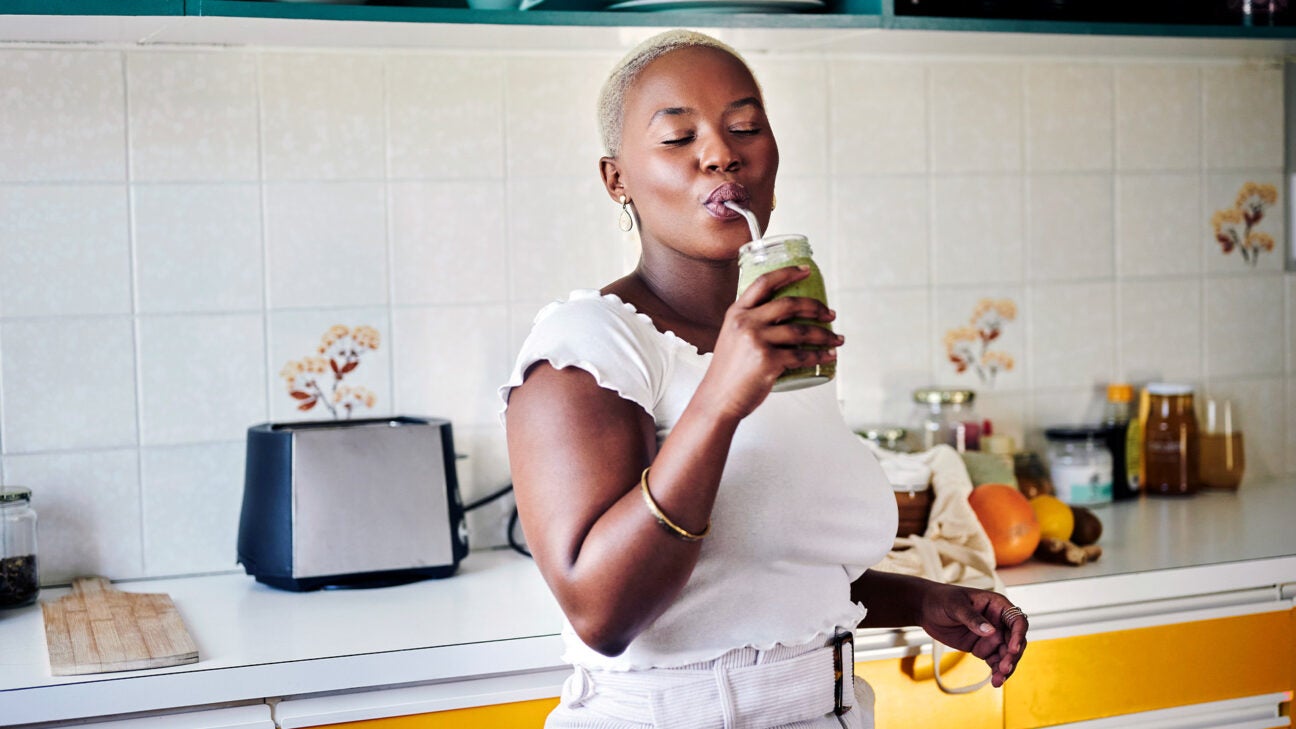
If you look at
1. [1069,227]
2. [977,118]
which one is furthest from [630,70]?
[1069,227]

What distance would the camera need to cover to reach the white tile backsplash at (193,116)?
5.85 feet

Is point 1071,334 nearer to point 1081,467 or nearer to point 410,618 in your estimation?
point 1081,467

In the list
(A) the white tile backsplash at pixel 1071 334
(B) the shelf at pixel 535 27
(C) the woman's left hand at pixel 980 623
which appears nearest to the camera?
(C) the woman's left hand at pixel 980 623

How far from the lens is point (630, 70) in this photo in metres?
1.13

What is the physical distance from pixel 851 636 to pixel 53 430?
1150 mm

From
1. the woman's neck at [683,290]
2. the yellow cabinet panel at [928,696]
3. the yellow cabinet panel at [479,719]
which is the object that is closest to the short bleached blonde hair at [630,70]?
the woman's neck at [683,290]

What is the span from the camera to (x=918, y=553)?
65.0 inches

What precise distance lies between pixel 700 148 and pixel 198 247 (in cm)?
98

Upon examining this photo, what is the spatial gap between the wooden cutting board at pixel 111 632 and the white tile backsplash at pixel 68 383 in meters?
0.21

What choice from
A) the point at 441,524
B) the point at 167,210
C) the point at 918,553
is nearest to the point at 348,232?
the point at 167,210

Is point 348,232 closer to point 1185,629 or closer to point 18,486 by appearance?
point 18,486

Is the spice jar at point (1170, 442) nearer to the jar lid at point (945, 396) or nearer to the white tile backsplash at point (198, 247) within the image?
the jar lid at point (945, 396)

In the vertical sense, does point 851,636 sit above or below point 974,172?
below

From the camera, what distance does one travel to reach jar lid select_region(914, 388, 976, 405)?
2.09m
